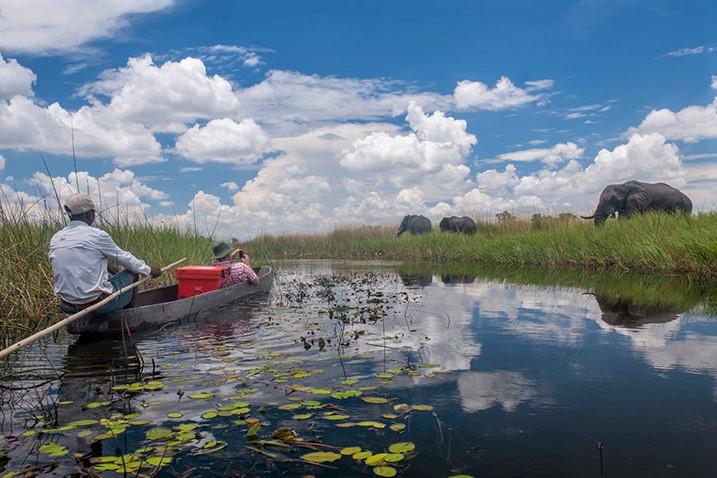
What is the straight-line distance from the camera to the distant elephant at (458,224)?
98.4 ft

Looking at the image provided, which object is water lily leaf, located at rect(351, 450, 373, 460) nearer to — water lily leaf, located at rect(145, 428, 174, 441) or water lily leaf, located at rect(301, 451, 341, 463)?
water lily leaf, located at rect(301, 451, 341, 463)

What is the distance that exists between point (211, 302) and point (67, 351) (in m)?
2.93

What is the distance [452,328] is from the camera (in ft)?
25.1

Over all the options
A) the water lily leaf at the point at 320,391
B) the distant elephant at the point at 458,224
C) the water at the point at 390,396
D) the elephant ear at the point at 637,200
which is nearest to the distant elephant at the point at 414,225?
the distant elephant at the point at 458,224

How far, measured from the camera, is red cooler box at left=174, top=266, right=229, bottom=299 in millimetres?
9758

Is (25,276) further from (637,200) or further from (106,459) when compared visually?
(637,200)

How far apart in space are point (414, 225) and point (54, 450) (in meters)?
30.7

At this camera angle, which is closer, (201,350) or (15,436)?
(15,436)

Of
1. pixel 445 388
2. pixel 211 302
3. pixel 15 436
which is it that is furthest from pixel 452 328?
pixel 15 436

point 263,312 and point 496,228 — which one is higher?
point 496,228

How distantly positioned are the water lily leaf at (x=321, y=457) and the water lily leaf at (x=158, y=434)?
1044 millimetres

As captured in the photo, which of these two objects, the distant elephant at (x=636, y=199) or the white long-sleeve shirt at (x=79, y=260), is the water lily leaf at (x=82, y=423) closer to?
the white long-sleeve shirt at (x=79, y=260)

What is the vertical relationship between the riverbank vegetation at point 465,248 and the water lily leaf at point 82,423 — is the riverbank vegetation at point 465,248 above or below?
above

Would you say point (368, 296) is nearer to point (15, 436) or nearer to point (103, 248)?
point (103, 248)
